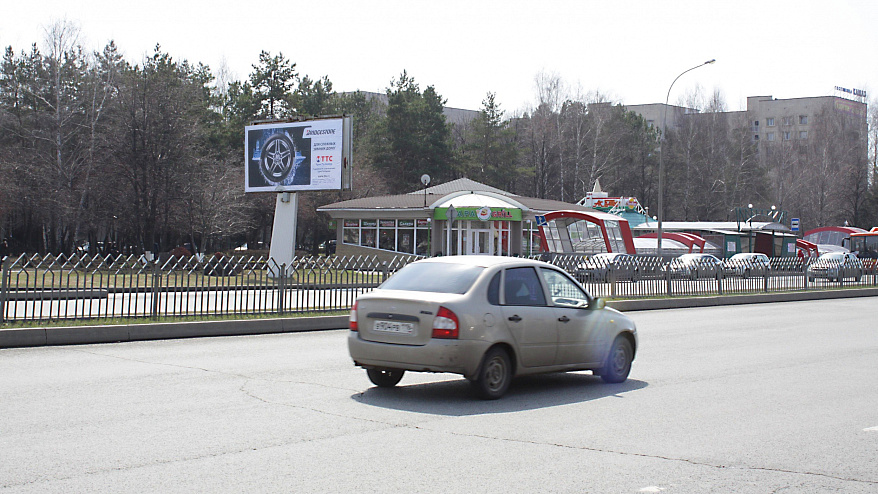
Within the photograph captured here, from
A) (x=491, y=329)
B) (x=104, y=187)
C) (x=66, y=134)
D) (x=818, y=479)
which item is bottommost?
(x=818, y=479)

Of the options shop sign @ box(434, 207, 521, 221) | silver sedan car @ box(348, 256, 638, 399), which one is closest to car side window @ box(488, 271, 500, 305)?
silver sedan car @ box(348, 256, 638, 399)

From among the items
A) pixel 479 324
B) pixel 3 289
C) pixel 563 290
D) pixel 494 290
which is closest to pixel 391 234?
pixel 3 289

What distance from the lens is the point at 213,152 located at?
5856cm

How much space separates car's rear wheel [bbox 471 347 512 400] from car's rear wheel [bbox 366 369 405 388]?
1179 millimetres

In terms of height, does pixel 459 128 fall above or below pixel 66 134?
above

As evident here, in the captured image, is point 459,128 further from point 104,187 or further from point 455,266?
point 455,266

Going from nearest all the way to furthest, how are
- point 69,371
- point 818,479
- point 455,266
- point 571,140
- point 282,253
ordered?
point 818,479
point 455,266
point 69,371
point 282,253
point 571,140

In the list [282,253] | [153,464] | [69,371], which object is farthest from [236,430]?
[282,253]

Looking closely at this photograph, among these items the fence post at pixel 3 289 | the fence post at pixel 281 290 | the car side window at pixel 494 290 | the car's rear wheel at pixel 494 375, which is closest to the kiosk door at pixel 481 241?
the fence post at pixel 281 290

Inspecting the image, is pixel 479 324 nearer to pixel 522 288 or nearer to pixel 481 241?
pixel 522 288

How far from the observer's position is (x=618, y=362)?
10086 mm

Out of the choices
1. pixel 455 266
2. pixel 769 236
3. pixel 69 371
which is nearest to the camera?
pixel 455 266

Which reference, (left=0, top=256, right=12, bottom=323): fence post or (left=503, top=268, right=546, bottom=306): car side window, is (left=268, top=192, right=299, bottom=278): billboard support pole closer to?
(left=0, top=256, right=12, bottom=323): fence post

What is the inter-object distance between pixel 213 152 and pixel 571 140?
32436mm
